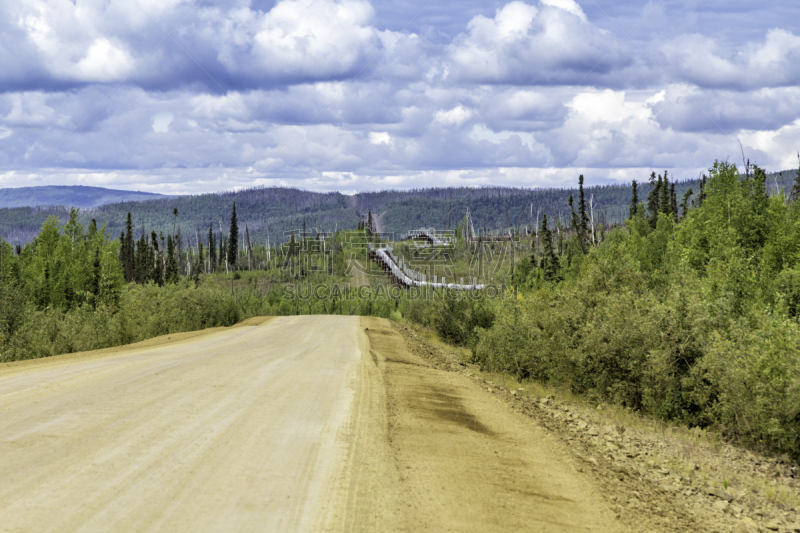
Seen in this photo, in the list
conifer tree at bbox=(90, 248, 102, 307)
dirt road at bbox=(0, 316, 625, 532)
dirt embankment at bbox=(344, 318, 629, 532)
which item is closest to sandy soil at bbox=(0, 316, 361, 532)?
dirt road at bbox=(0, 316, 625, 532)

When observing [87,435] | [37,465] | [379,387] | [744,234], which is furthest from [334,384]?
[744,234]

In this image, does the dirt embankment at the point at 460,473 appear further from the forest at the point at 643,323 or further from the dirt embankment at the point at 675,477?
the forest at the point at 643,323

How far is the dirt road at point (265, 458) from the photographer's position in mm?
5852

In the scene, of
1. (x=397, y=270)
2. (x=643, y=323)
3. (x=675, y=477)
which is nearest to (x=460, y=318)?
(x=643, y=323)

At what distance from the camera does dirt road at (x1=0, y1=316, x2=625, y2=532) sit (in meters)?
5.85

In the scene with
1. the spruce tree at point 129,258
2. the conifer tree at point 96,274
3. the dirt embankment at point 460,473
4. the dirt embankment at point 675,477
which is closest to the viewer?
the dirt embankment at point 460,473

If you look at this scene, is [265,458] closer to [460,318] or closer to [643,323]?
[643,323]

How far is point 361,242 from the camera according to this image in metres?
132

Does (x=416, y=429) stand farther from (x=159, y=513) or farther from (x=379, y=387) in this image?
(x=159, y=513)

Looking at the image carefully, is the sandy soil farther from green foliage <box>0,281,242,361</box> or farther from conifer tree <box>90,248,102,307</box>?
conifer tree <box>90,248,102,307</box>

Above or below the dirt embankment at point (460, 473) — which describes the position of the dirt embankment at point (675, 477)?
below

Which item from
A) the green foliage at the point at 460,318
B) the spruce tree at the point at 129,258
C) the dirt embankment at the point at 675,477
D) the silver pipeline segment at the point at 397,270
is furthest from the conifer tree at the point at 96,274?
the dirt embankment at the point at 675,477

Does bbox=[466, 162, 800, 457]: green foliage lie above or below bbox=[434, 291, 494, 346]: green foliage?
above

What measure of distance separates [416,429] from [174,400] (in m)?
4.34
